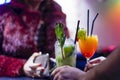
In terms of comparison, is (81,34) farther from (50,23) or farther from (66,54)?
(50,23)

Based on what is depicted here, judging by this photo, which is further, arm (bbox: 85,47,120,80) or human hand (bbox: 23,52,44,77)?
human hand (bbox: 23,52,44,77)

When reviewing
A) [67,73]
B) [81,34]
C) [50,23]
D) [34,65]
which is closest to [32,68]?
[34,65]

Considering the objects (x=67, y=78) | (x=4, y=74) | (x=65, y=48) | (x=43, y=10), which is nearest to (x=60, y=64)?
(x=65, y=48)

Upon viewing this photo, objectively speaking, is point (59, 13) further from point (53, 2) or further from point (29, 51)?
point (29, 51)

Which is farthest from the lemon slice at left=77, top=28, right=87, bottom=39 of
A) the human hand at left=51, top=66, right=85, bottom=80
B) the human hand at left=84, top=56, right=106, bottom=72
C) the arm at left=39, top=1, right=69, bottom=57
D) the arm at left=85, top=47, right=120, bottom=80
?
the arm at left=85, top=47, right=120, bottom=80

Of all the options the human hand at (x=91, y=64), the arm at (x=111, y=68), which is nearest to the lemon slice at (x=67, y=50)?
the human hand at (x=91, y=64)

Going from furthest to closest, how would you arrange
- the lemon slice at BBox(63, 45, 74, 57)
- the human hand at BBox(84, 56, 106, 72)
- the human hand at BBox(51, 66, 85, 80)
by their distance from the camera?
1. the human hand at BBox(84, 56, 106, 72)
2. the lemon slice at BBox(63, 45, 74, 57)
3. the human hand at BBox(51, 66, 85, 80)

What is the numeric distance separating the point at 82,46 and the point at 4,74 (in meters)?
0.54

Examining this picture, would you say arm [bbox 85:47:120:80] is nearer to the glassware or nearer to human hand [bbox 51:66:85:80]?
human hand [bbox 51:66:85:80]

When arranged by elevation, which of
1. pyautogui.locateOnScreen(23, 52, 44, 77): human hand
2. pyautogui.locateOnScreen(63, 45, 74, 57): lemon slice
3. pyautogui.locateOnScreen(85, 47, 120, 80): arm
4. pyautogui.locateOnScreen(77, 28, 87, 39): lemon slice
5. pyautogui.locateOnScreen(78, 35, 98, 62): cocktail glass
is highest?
pyautogui.locateOnScreen(85, 47, 120, 80): arm

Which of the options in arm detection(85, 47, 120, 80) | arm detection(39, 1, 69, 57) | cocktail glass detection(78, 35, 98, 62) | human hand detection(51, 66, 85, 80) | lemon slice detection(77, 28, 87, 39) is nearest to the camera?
arm detection(85, 47, 120, 80)

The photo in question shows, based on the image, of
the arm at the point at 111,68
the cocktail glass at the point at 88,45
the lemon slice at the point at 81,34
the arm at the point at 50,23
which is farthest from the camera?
the arm at the point at 50,23

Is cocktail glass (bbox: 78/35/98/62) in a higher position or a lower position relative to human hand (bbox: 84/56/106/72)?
higher

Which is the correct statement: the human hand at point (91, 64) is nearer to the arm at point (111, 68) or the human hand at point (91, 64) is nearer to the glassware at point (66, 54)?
the glassware at point (66, 54)
